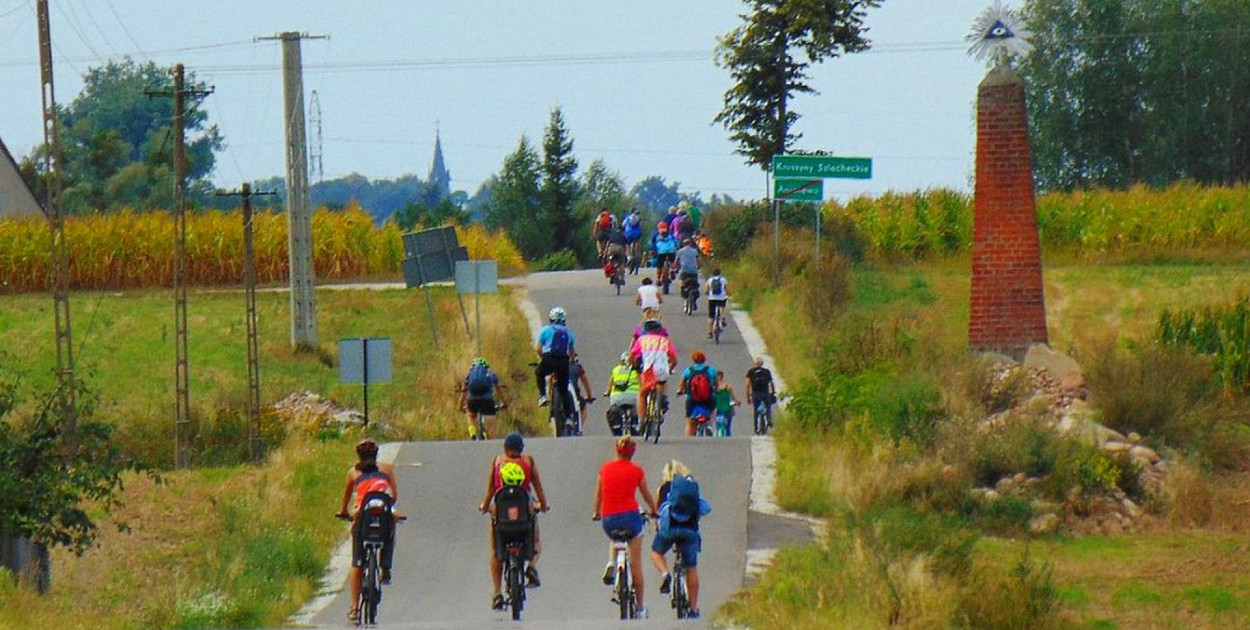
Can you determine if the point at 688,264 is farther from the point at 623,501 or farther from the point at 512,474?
the point at 512,474

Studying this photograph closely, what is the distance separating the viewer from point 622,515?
18.1 m

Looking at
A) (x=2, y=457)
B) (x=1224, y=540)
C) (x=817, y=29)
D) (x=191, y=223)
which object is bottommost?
(x=1224, y=540)

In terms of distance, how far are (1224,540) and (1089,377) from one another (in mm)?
5118

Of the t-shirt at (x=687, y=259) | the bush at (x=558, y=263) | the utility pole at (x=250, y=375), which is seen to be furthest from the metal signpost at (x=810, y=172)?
the bush at (x=558, y=263)

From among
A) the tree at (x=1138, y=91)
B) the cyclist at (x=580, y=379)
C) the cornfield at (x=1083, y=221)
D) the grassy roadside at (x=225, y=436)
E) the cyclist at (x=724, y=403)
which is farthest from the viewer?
the tree at (x=1138, y=91)

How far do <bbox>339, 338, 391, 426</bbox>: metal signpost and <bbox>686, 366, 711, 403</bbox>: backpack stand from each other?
491cm

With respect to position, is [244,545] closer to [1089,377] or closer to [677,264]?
[1089,377]

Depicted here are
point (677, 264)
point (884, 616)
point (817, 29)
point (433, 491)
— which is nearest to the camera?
point (884, 616)

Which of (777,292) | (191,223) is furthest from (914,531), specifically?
(191,223)

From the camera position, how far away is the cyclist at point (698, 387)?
93.1 feet

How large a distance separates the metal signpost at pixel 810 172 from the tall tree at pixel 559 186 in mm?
50605

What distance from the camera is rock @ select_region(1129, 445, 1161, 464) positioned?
29.9 metres

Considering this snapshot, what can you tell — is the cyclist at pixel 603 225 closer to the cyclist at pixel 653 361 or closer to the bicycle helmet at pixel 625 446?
the cyclist at pixel 653 361

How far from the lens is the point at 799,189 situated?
128 ft
